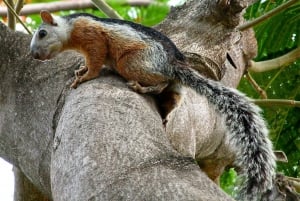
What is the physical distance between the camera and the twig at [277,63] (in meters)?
3.98

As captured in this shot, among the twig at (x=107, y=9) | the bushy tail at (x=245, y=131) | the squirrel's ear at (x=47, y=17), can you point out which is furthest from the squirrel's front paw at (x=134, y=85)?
the twig at (x=107, y=9)

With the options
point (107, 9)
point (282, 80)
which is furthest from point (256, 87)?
point (107, 9)

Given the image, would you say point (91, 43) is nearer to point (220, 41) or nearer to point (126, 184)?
point (220, 41)

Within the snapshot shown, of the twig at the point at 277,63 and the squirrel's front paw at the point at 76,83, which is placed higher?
the squirrel's front paw at the point at 76,83

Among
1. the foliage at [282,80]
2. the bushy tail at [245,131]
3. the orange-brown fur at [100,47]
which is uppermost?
the bushy tail at [245,131]

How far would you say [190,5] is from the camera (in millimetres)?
3408

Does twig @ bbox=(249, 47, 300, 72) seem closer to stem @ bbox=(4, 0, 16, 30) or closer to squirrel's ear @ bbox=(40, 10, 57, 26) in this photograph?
squirrel's ear @ bbox=(40, 10, 57, 26)

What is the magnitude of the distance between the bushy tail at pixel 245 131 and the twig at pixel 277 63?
47.8 inches

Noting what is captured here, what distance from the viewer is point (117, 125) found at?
6.59ft

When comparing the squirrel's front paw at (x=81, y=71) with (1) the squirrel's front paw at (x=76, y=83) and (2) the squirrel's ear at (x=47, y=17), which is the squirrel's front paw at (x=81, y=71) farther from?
(2) the squirrel's ear at (x=47, y=17)

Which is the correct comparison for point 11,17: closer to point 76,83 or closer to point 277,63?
point 76,83

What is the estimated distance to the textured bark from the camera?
66.7 inches

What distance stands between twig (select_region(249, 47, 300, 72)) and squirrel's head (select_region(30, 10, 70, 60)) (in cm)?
121

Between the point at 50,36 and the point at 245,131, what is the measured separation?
1415 mm
